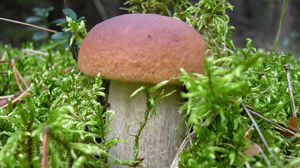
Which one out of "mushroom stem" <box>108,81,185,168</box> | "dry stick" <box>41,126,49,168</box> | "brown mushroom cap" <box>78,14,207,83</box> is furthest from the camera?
"mushroom stem" <box>108,81,185,168</box>

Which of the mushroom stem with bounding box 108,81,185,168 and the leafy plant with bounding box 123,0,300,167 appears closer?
the leafy plant with bounding box 123,0,300,167

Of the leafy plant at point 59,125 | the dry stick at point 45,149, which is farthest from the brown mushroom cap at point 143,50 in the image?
the dry stick at point 45,149

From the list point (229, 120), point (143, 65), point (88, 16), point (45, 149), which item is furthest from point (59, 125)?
point (88, 16)

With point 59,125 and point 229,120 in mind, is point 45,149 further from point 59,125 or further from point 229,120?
point 229,120

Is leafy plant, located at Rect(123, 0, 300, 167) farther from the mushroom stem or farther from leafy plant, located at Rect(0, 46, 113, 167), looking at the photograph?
leafy plant, located at Rect(0, 46, 113, 167)

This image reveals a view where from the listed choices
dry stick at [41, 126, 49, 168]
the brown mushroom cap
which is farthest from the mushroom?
dry stick at [41, 126, 49, 168]

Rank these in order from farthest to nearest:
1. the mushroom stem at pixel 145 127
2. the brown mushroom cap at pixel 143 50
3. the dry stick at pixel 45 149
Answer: the mushroom stem at pixel 145 127
the brown mushroom cap at pixel 143 50
the dry stick at pixel 45 149

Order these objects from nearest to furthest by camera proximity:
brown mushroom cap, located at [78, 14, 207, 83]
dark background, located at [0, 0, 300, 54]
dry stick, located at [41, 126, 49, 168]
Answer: dry stick, located at [41, 126, 49, 168]
brown mushroom cap, located at [78, 14, 207, 83]
dark background, located at [0, 0, 300, 54]

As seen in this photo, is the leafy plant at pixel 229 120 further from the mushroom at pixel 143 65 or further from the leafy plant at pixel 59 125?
the leafy plant at pixel 59 125
